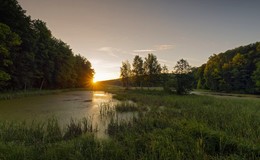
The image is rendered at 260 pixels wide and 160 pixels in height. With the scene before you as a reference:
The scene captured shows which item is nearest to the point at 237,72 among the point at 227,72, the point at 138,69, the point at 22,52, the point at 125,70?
the point at 227,72

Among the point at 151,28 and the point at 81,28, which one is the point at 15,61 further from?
the point at 151,28

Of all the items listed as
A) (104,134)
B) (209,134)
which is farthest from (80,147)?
(209,134)

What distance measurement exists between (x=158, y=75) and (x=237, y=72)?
59.5ft

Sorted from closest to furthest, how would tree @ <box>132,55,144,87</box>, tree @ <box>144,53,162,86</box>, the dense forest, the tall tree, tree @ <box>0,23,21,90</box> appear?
1. tree @ <box>0,23,21,90</box>
2. the tall tree
3. the dense forest
4. tree @ <box>144,53,162,86</box>
5. tree @ <box>132,55,144,87</box>

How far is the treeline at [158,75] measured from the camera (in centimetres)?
2091

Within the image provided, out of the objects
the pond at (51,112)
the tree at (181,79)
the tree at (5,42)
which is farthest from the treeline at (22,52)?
the tree at (181,79)

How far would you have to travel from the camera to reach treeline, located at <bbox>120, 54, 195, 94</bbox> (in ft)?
68.6

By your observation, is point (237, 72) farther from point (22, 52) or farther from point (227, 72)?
point (22, 52)

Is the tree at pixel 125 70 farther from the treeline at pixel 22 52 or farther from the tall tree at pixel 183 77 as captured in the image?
the tall tree at pixel 183 77

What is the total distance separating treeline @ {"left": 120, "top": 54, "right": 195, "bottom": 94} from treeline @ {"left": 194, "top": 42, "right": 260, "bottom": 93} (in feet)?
53.1

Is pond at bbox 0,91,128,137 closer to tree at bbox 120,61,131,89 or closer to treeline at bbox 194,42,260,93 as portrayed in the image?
treeline at bbox 194,42,260,93

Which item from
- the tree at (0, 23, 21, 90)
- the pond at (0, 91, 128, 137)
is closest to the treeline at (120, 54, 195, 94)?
the pond at (0, 91, 128, 137)

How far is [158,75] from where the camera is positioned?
105 ft

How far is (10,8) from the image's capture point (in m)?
15.7
